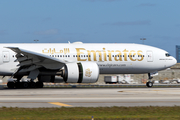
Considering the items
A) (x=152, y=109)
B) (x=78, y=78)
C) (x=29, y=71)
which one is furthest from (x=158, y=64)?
(x=152, y=109)

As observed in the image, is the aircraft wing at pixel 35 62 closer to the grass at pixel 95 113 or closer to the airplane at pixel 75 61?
the airplane at pixel 75 61

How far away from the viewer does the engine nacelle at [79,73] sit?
28.0 meters

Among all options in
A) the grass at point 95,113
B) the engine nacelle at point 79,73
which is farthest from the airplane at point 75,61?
the grass at point 95,113

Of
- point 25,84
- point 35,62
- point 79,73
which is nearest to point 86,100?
point 79,73

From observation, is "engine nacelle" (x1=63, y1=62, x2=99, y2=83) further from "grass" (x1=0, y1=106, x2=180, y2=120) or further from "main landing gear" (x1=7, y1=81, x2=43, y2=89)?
"grass" (x1=0, y1=106, x2=180, y2=120)

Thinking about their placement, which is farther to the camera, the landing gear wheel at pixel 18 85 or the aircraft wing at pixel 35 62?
the landing gear wheel at pixel 18 85

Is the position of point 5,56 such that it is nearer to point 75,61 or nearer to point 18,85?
point 18,85

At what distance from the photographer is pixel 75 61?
102 feet

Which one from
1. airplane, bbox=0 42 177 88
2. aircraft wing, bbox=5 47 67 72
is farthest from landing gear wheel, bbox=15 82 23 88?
aircraft wing, bbox=5 47 67 72

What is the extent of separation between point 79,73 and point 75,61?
3.19 meters

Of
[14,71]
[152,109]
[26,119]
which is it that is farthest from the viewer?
[14,71]

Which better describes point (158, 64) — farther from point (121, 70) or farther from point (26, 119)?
point (26, 119)

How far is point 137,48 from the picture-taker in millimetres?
32750

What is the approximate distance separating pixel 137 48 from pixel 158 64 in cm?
313
